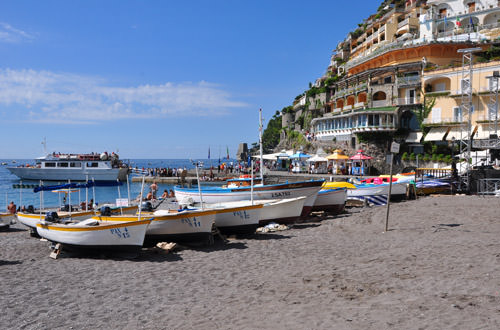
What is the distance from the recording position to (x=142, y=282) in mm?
9477

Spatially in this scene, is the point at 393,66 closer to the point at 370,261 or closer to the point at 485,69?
the point at 485,69

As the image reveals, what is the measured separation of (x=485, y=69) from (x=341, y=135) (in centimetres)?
1601

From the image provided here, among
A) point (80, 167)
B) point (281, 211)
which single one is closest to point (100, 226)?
point (281, 211)

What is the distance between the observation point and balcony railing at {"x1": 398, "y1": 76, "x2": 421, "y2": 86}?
42.5 m

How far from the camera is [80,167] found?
55.2 m

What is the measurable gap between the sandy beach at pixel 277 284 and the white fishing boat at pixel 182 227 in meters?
0.60

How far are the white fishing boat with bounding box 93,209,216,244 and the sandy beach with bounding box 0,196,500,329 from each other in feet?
1.96

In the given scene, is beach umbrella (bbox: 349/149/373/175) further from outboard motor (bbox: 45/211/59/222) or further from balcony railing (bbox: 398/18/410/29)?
outboard motor (bbox: 45/211/59/222)

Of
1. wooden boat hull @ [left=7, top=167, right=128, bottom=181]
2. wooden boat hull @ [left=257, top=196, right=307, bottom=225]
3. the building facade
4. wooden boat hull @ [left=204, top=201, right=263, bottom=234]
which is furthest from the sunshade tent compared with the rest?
wooden boat hull @ [left=7, top=167, right=128, bottom=181]

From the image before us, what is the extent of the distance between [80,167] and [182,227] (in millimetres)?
47349

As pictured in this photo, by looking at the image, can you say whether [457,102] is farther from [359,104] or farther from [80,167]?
[80,167]

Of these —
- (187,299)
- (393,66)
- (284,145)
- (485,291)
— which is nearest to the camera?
(485,291)

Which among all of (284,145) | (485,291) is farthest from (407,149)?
(485,291)

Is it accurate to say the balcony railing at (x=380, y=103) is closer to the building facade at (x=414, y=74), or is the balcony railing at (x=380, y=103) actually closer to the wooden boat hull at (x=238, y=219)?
the building facade at (x=414, y=74)
